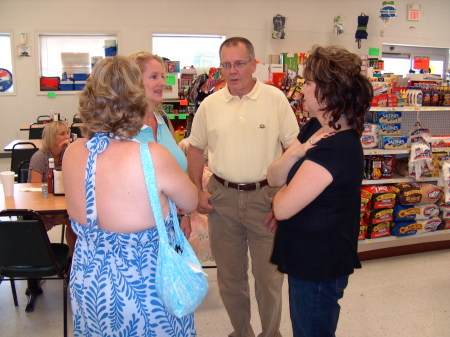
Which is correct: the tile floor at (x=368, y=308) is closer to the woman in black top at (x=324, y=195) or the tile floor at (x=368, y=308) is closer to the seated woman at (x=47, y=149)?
the seated woman at (x=47, y=149)

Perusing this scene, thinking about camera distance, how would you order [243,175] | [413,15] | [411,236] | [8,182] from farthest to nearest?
[413,15] < [411,236] < [8,182] < [243,175]

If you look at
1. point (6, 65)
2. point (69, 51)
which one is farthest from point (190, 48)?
point (6, 65)

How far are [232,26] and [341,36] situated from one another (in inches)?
110

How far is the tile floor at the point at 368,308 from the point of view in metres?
2.79

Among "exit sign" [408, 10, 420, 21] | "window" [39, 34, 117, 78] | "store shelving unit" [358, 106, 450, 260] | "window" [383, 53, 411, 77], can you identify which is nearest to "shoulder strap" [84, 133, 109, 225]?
"store shelving unit" [358, 106, 450, 260]

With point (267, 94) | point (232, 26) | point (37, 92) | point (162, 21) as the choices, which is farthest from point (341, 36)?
point (267, 94)

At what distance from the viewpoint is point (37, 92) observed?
29.2 feet

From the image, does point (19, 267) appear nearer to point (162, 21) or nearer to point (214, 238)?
point (214, 238)

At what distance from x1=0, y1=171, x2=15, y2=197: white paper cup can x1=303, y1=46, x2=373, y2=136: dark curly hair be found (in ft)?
7.86

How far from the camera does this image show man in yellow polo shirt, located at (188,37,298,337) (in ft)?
7.87

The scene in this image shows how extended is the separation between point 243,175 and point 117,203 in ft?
3.59

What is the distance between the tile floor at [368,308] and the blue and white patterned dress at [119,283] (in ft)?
4.49

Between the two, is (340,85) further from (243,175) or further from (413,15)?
(413,15)

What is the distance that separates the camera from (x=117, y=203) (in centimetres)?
141
